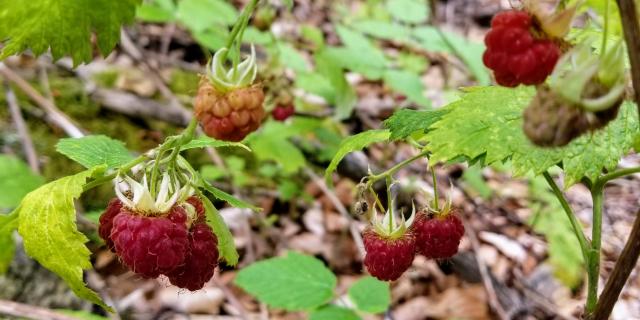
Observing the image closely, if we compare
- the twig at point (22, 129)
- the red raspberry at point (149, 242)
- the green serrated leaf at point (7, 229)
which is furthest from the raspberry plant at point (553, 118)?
the twig at point (22, 129)

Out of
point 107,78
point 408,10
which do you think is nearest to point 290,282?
point 107,78

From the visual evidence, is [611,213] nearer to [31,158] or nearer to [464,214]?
[464,214]

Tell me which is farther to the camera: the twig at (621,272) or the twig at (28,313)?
the twig at (28,313)

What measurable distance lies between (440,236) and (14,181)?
1809 mm

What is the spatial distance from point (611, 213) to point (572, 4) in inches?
133

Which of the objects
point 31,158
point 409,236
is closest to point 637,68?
point 409,236

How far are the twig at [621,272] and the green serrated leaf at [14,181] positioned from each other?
2.08 m

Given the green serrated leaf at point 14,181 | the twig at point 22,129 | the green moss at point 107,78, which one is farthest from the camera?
the green moss at point 107,78

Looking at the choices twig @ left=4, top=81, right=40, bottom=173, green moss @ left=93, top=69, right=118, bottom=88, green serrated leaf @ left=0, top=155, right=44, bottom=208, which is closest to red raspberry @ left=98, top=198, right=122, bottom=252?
green serrated leaf @ left=0, top=155, right=44, bottom=208

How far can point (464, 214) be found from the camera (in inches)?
155

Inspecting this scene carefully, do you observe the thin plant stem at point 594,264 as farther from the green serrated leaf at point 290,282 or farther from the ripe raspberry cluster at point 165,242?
the green serrated leaf at point 290,282

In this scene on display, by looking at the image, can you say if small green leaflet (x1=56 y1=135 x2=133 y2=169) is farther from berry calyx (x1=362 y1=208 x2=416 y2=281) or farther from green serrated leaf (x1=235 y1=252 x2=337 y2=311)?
green serrated leaf (x1=235 y1=252 x2=337 y2=311)

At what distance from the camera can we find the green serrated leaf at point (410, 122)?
4.65ft

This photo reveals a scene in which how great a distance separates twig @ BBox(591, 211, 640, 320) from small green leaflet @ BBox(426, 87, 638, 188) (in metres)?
0.19
